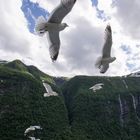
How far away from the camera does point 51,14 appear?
16.5 metres

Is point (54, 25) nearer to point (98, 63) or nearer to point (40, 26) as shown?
point (40, 26)

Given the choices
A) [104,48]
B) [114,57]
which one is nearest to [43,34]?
[104,48]

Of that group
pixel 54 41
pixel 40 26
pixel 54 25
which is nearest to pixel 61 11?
pixel 54 25

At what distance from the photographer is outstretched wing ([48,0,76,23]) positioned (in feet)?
49.7

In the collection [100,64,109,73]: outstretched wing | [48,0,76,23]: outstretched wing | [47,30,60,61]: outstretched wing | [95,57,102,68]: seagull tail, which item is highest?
[48,0,76,23]: outstretched wing

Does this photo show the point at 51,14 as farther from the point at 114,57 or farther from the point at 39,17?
the point at 114,57

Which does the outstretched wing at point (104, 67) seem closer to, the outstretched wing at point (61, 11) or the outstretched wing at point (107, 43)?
the outstretched wing at point (107, 43)

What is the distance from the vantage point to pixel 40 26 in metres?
17.5

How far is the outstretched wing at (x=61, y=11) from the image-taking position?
49.7 feet

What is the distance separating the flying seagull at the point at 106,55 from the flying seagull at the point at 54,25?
2.50 meters

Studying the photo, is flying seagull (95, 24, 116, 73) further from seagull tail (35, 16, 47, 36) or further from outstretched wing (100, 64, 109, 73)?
seagull tail (35, 16, 47, 36)

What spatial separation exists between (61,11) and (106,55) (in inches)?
207

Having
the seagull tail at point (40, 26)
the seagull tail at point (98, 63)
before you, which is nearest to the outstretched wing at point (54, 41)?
the seagull tail at point (40, 26)

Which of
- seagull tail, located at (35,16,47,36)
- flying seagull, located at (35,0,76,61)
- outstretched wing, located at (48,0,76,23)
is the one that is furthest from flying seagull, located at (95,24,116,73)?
outstretched wing, located at (48,0,76,23)
